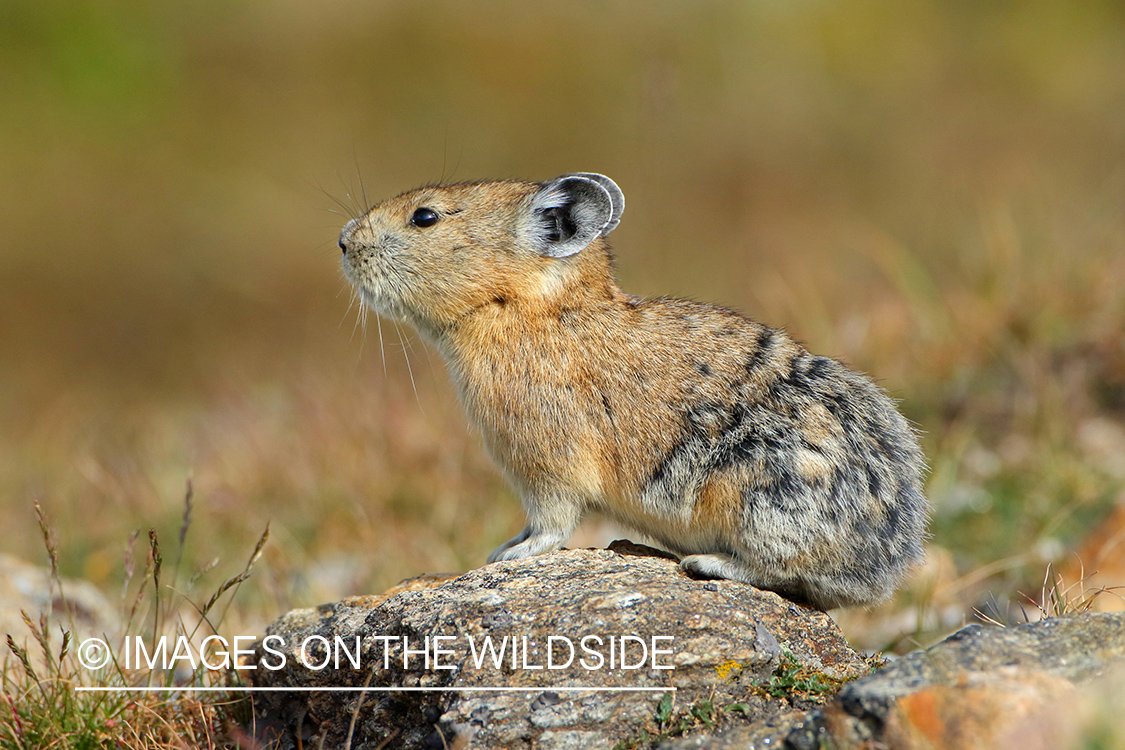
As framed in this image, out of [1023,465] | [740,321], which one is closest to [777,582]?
[740,321]

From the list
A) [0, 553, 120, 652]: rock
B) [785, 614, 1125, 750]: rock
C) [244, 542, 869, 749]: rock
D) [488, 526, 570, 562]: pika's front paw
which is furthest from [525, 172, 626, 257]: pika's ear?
[0, 553, 120, 652]: rock

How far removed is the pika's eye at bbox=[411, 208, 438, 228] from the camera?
595cm

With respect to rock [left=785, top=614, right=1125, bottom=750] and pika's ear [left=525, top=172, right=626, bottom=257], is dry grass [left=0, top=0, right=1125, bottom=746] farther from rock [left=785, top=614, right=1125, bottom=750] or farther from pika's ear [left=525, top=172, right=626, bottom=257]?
rock [left=785, top=614, right=1125, bottom=750]

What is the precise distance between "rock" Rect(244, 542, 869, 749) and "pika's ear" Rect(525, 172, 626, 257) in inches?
73.7

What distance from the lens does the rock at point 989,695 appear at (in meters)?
3.05

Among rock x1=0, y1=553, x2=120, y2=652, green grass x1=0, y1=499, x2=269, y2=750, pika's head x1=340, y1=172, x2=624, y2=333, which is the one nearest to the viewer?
green grass x1=0, y1=499, x2=269, y2=750

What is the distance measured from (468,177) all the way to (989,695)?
20812 mm

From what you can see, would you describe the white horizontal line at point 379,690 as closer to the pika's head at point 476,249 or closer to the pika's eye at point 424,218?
the pika's head at point 476,249

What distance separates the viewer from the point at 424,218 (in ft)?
19.5

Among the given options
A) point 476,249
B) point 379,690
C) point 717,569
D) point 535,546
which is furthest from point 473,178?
point 379,690

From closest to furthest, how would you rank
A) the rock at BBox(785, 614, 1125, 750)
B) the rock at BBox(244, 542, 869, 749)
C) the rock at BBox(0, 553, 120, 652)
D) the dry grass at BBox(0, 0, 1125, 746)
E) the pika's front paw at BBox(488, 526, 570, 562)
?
1. the rock at BBox(785, 614, 1125, 750)
2. the rock at BBox(244, 542, 869, 749)
3. the pika's front paw at BBox(488, 526, 570, 562)
4. the rock at BBox(0, 553, 120, 652)
5. the dry grass at BBox(0, 0, 1125, 746)

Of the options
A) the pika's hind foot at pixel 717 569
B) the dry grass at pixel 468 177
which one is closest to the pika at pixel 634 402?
the pika's hind foot at pixel 717 569

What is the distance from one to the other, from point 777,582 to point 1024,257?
833 centimetres

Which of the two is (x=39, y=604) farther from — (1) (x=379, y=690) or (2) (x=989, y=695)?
(2) (x=989, y=695)
